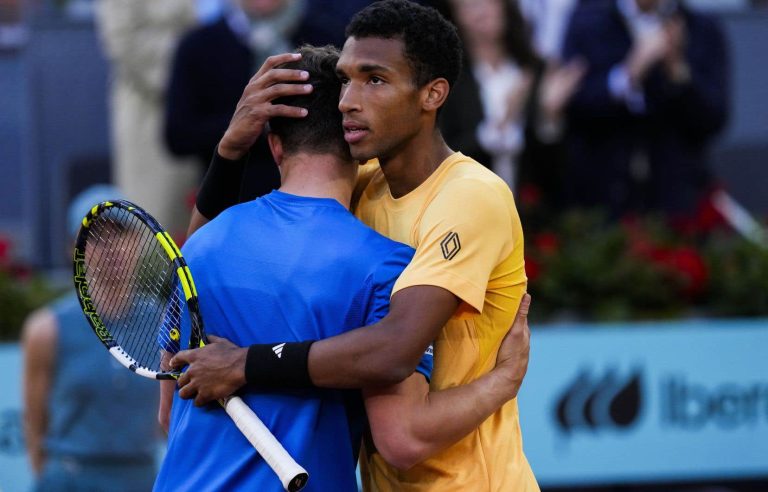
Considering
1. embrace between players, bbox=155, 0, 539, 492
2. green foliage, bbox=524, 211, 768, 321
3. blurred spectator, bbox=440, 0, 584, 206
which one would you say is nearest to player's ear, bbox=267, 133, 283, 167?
embrace between players, bbox=155, 0, 539, 492

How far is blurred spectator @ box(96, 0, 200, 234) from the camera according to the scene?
25.8 feet

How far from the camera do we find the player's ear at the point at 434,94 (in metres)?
3.34

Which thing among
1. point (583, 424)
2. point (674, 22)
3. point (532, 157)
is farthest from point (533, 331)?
point (674, 22)

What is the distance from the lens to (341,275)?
10.4 feet

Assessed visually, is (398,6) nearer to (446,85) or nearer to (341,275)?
(446,85)

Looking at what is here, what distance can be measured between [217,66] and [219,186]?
3.59 meters

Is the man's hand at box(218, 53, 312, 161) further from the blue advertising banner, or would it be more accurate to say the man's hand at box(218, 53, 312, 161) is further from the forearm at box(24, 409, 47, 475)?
the blue advertising banner

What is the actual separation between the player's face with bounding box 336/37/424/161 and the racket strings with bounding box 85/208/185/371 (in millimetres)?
574

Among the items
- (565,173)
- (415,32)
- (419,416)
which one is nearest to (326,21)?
(565,173)

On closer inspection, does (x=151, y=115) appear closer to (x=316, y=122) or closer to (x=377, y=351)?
(x=316, y=122)

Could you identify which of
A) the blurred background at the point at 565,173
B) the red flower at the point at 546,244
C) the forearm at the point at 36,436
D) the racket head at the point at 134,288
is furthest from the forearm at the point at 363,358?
the red flower at the point at 546,244

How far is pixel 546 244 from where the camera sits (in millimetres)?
6734

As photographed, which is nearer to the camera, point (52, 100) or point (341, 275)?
point (341, 275)

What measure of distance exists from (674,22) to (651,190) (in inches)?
37.0
